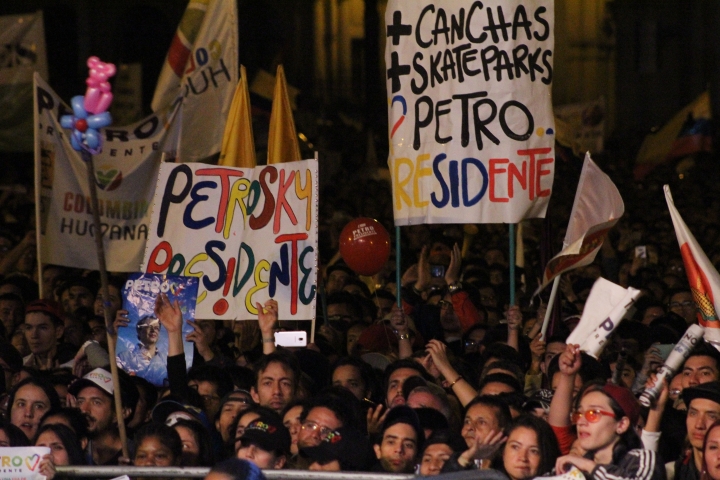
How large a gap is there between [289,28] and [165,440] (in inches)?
1180

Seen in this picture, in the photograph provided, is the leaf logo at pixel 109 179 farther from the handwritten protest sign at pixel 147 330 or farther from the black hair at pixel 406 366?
the black hair at pixel 406 366

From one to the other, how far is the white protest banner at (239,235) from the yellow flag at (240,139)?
81cm

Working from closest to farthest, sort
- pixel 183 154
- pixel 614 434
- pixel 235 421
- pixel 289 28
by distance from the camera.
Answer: pixel 614 434 < pixel 235 421 < pixel 183 154 < pixel 289 28

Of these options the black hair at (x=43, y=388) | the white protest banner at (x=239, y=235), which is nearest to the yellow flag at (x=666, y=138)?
the white protest banner at (x=239, y=235)

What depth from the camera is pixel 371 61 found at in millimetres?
26562

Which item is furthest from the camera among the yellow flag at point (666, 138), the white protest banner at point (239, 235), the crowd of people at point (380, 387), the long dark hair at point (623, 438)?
the yellow flag at point (666, 138)

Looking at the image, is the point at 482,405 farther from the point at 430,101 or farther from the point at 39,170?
the point at 39,170

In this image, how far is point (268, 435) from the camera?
508cm

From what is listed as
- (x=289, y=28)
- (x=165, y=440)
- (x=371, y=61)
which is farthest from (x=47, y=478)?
(x=289, y=28)

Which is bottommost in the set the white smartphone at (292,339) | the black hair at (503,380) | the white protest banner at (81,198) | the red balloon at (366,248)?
the black hair at (503,380)

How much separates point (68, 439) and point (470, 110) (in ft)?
10.4

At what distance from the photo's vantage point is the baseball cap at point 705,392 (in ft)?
16.7

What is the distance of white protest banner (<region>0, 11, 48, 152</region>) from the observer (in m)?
13.2

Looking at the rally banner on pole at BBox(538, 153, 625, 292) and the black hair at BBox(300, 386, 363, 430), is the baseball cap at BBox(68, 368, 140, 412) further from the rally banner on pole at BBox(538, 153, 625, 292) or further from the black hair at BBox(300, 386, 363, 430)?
the rally banner on pole at BBox(538, 153, 625, 292)
